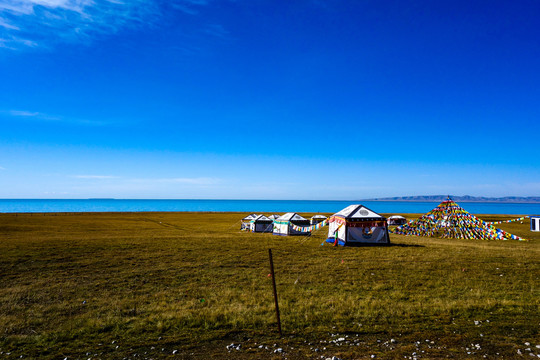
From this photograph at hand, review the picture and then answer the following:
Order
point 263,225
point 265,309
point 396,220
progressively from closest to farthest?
point 265,309, point 263,225, point 396,220

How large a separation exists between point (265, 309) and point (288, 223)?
29.5m

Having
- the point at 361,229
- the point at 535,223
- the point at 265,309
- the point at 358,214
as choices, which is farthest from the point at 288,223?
the point at 535,223

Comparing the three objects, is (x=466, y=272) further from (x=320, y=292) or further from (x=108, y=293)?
(x=108, y=293)

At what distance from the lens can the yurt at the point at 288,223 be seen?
127ft

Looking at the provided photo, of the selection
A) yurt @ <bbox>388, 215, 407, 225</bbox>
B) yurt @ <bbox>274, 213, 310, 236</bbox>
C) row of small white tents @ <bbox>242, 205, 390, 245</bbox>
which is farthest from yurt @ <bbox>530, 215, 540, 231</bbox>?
yurt @ <bbox>274, 213, 310, 236</bbox>

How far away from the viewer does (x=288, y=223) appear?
39.8 meters

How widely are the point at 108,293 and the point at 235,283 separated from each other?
17.7ft

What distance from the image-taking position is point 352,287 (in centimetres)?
1330

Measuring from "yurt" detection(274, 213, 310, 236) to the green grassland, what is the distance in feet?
62.0

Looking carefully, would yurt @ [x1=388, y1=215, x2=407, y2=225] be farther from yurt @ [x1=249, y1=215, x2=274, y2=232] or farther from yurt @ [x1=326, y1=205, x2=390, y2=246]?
yurt @ [x1=326, y1=205, x2=390, y2=246]

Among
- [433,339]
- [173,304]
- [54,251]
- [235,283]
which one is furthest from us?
[54,251]

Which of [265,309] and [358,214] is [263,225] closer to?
[358,214]

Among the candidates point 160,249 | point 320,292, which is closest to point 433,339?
point 320,292

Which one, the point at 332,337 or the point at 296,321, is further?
the point at 296,321
